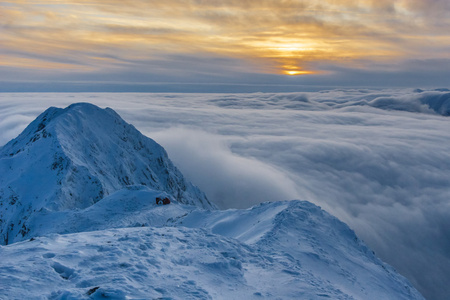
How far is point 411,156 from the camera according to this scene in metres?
159

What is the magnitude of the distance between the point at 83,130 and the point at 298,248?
36.5 meters

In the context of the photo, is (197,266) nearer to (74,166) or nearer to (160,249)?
(160,249)

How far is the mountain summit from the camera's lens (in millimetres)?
31516

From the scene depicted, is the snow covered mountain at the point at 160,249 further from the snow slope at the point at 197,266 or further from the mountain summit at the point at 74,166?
the mountain summit at the point at 74,166

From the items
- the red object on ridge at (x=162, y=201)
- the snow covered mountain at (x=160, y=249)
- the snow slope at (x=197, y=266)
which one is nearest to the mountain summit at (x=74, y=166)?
the snow covered mountain at (x=160, y=249)

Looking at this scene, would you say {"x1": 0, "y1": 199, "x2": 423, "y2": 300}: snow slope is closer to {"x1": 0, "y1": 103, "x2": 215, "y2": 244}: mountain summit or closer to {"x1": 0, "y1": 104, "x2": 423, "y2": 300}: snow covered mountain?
{"x1": 0, "y1": 104, "x2": 423, "y2": 300}: snow covered mountain

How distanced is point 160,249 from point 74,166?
2691 centimetres

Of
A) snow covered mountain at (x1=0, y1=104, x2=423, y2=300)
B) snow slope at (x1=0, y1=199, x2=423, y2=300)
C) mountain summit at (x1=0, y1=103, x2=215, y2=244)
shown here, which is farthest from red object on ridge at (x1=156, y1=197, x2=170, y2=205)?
snow slope at (x1=0, y1=199, x2=423, y2=300)

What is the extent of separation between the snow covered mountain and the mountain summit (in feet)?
0.52

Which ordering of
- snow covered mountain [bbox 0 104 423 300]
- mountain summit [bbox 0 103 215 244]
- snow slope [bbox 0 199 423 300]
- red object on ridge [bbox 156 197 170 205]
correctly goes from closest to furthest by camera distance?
snow slope [bbox 0 199 423 300] → snow covered mountain [bbox 0 104 423 300] → red object on ridge [bbox 156 197 170 205] → mountain summit [bbox 0 103 215 244]

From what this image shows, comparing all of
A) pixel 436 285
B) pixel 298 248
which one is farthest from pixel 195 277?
pixel 436 285

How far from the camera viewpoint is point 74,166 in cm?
3488

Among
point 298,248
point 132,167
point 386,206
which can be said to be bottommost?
point 386,206

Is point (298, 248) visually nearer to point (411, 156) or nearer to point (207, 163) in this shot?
point (207, 163)
